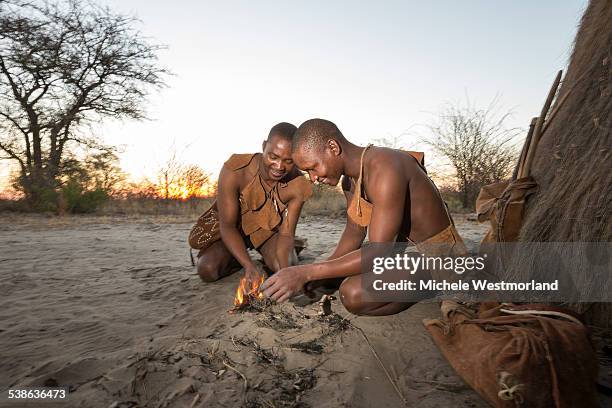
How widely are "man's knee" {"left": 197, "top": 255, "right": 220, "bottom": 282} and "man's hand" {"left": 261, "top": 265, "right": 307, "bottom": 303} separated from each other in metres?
1.53

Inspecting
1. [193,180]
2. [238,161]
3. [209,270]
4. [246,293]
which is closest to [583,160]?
[246,293]

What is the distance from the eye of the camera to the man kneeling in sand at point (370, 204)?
6.75ft

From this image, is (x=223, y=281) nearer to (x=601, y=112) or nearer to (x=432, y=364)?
(x=432, y=364)

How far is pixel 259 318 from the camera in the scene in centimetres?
238

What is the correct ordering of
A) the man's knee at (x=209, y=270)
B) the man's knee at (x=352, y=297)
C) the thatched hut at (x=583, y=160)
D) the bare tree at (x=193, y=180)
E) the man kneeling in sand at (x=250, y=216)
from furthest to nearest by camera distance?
the bare tree at (x=193, y=180) → the man's knee at (x=209, y=270) → the man kneeling in sand at (x=250, y=216) → the man's knee at (x=352, y=297) → the thatched hut at (x=583, y=160)

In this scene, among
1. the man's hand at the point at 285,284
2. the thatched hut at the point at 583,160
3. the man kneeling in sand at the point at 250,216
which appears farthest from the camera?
the man kneeling in sand at the point at 250,216

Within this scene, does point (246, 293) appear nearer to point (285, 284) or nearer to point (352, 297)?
point (285, 284)

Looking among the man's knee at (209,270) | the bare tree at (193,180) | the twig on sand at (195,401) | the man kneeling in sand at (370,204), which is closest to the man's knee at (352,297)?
the man kneeling in sand at (370,204)

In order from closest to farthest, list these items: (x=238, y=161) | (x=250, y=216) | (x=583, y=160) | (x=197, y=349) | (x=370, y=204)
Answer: (x=197, y=349) < (x=583, y=160) < (x=370, y=204) < (x=238, y=161) < (x=250, y=216)

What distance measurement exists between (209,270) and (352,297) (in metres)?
1.72

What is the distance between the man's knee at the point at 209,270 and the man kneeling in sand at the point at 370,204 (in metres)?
1.54

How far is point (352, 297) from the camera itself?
2266 millimetres

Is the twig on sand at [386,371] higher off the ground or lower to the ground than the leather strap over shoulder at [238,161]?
lower

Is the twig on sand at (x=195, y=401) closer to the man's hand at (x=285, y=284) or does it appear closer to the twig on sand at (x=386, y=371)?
the man's hand at (x=285, y=284)
